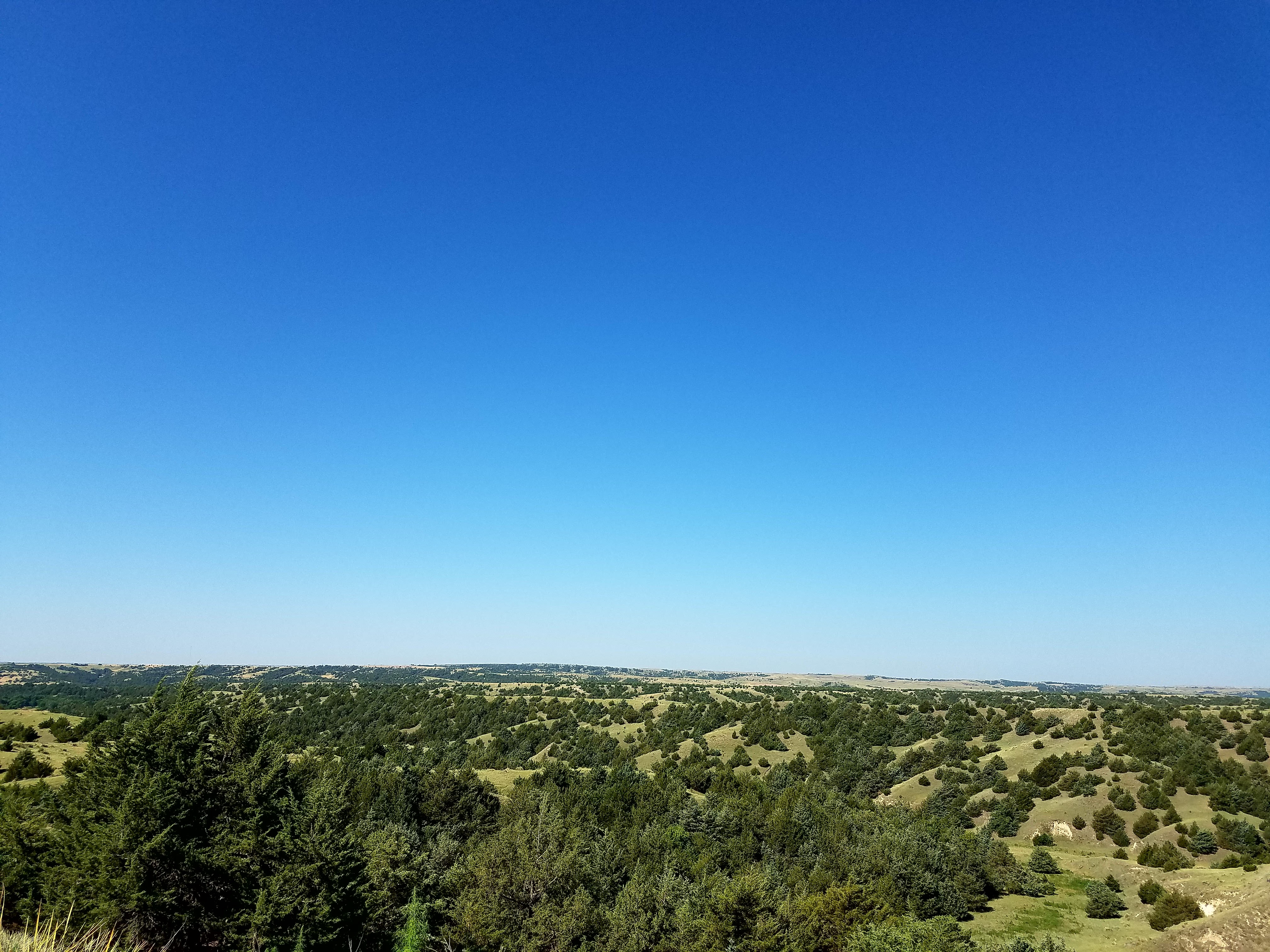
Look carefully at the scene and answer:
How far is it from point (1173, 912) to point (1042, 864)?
38.0 feet

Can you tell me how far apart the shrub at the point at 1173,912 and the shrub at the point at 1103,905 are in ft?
6.53

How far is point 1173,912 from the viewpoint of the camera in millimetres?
37906

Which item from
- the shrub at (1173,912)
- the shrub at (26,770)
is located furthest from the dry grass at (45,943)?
the shrub at (26,770)

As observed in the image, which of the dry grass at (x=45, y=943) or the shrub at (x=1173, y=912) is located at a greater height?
the dry grass at (x=45, y=943)

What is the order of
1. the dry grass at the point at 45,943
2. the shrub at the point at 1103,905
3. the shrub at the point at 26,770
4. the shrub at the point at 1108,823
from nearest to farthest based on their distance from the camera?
1. the dry grass at the point at 45,943
2. the shrub at the point at 1103,905
3. the shrub at the point at 26,770
4. the shrub at the point at 1108,823

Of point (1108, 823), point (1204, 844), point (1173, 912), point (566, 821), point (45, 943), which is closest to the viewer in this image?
point (45, 943)

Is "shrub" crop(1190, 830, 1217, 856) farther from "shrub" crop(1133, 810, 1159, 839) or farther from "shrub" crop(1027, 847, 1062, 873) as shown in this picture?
"shrub" crop(1027, 847, 1062, 873)

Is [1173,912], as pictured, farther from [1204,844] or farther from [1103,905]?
[1204,844]

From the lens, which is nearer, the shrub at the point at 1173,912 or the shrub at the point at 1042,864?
the shrub at the point at 1173,912

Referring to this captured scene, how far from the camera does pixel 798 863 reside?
157 feet

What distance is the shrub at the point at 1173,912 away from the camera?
3731cm

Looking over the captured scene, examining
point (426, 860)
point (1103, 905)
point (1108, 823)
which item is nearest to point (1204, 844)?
point (1108, 823)

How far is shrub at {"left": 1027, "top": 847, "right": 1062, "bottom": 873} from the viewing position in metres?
48.8

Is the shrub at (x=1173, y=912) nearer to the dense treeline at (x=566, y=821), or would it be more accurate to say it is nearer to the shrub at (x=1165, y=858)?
the dense treeline at (x=566, y=821)
